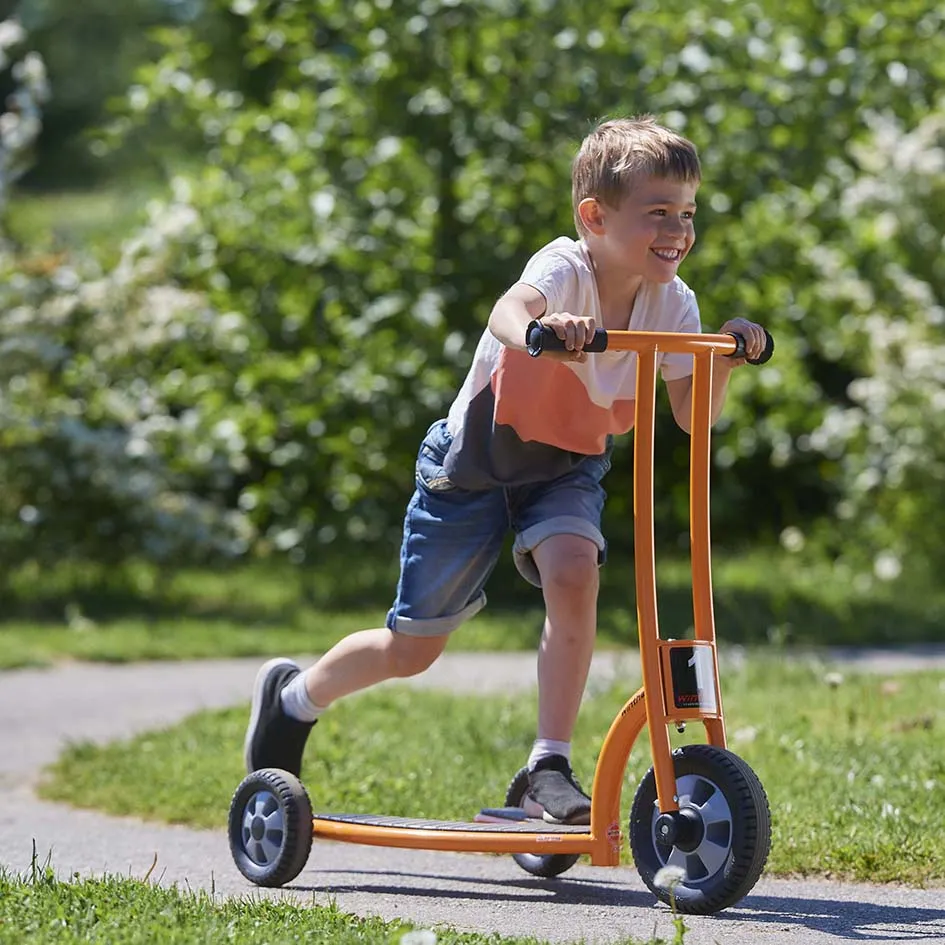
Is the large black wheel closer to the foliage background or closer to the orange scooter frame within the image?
the orange scooter frame

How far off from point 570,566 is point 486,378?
1.58ft

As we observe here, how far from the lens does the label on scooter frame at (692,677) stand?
3693 millimetres

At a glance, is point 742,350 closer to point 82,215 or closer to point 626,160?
point 626,160

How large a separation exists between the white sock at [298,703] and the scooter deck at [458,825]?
0.29m

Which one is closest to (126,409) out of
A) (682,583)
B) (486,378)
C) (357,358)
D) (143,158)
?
(357,358)

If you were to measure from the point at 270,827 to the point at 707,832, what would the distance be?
113 cm

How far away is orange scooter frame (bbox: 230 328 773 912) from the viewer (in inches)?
140

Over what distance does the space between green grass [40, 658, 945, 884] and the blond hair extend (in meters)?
1.62

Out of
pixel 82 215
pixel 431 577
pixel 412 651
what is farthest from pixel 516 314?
pixel 82 215

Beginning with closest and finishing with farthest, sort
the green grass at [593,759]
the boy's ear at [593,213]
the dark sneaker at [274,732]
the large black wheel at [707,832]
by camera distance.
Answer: the large black wheel at [707,832]
the boy's ear at [593,213]
the green grass at [593,759]
the dark sneaker at [274,732]

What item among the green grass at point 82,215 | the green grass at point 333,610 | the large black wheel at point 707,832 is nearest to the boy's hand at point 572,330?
the large black wheel at point 707,832

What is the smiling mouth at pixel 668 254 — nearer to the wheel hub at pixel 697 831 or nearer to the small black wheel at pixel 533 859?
the wheel hub at pixel 697 831

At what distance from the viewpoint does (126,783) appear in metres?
5.65

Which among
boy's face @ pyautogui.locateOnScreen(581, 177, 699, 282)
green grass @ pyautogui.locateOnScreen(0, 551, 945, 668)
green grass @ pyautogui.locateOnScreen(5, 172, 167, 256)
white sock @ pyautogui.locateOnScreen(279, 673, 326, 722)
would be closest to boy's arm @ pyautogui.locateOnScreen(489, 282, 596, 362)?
boy's face @ pyautogui.locateOnScreen(581, 177, 699, 282)
